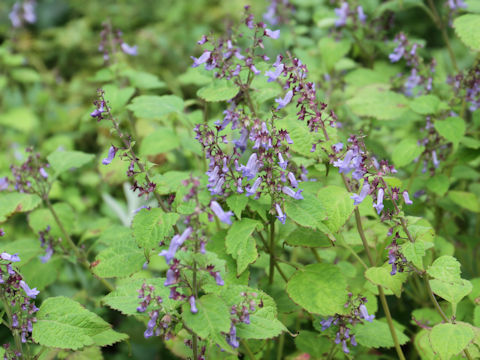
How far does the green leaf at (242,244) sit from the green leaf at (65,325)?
0.61 metres

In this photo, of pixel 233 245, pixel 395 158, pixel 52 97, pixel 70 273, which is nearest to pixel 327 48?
pixel 395 158

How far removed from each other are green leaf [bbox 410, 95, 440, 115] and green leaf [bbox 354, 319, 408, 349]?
1.27 meters

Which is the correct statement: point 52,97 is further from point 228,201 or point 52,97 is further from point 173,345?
point 228,201

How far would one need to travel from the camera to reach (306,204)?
2176 millimetres

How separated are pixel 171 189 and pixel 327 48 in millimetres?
2028

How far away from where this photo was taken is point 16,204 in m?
2.72

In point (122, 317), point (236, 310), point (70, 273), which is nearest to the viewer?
point (236, 310)

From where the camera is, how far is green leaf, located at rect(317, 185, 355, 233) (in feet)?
7.06

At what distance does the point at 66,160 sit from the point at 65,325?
1.26 m

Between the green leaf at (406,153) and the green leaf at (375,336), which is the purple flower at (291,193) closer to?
the green leaf at (375,336)

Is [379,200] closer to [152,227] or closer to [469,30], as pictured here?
[152,227]

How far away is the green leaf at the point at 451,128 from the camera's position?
2811 millimetres

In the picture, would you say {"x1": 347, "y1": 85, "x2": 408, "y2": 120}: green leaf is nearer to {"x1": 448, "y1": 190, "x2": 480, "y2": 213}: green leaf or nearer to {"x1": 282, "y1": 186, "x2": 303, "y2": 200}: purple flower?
{"x1": 448, "y1": 190, "x2": 480, "y2": 213}: green leaf

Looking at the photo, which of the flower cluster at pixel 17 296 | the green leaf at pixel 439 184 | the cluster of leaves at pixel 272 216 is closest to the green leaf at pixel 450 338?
the cluster of leaves at pixel 272 216
